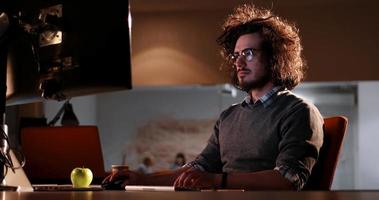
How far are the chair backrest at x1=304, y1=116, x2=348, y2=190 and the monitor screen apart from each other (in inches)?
32.5

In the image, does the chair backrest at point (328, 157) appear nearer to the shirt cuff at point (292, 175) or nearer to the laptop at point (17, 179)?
the shirt cuff at point (292, 175)

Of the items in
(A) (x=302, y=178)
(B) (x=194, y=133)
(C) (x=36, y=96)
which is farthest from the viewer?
(B) (x=194, y=133)

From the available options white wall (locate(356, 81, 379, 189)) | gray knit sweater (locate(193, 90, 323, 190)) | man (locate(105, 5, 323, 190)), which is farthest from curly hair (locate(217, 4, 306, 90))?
white wall (locate(356, 81, 379, 189))

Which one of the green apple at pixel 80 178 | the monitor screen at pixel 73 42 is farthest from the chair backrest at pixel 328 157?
the monitor screen at pixel 73 42

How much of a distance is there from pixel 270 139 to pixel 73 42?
0.87m

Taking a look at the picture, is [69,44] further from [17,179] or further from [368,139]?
[368,139]

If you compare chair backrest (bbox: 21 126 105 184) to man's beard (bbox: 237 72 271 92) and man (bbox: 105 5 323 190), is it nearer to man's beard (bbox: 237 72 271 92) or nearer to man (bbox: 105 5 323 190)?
man (bbox: 105 5 323 190)

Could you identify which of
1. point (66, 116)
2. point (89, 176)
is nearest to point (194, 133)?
point (66, 116)

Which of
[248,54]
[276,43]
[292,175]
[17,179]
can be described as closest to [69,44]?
[17,179]

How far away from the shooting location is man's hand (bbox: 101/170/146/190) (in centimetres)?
157

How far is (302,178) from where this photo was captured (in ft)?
6.00

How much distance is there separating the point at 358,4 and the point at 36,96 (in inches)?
159

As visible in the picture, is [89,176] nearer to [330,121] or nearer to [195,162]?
[195,162]

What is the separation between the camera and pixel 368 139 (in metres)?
7.17
